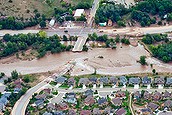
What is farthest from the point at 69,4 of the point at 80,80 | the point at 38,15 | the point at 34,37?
the point at 80,80

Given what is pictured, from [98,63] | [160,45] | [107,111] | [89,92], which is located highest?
[160,45]

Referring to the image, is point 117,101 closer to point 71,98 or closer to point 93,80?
point 71,98

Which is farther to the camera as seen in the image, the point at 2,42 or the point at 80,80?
the point at 2,42

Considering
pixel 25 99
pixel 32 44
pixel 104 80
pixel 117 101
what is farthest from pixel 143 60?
pixel 32 44

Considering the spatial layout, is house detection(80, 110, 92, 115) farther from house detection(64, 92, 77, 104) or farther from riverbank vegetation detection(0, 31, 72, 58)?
riverbank vegetation detection(0, 31, 72, 58)

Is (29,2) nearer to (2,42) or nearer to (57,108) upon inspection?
(2,42)

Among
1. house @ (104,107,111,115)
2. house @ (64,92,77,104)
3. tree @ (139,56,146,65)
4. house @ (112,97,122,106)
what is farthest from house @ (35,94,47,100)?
tree @ (139,56,146,65)
